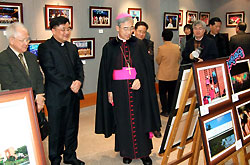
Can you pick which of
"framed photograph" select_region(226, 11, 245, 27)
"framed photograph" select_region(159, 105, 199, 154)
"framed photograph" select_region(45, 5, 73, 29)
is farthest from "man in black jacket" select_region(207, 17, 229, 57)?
"framed photograph" select_region(226, 11, 245, 27)

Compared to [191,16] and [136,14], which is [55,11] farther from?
[191,16]

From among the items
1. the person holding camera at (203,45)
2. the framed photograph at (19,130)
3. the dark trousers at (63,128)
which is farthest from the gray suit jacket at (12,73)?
the person holding camera at (203,45)

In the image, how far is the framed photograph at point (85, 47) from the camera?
5988mm

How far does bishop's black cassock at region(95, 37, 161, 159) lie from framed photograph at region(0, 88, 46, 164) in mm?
1866

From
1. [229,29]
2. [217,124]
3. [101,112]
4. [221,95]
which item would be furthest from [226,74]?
[229,29]

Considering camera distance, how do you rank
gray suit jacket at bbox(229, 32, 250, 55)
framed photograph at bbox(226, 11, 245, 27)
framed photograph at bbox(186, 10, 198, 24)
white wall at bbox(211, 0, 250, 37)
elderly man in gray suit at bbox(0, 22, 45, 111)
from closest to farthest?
elderly man in gray suit at bbox(0, 22, 45, 111)
gray suit jacket at bbox(229, 32, 250, 55)
framed photograph at bbox(186, 10, 198, 24)
white wall at bbox(211, 0, 250, 37)
framed photograph at bbox(226, 11, 245, 27)

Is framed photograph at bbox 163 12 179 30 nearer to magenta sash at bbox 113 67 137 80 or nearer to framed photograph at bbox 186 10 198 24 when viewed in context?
framed photograph at bbox 186 10 198 24

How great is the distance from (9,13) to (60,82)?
2510 mm

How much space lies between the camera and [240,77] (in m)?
2.69

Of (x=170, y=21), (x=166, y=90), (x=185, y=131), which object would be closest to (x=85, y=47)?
(x=166, y=90)

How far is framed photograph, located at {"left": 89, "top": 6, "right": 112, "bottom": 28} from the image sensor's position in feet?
20.1

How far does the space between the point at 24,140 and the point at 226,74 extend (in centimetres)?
181

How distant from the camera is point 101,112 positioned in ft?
11.3

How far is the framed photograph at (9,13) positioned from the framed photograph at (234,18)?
7056 millimetres
